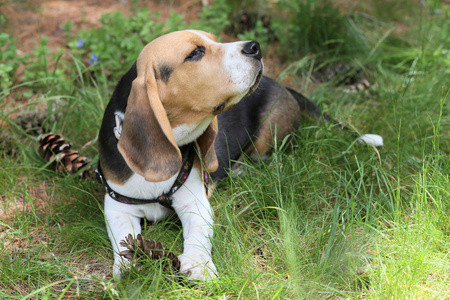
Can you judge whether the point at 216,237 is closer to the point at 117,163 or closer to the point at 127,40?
the point at 117,163

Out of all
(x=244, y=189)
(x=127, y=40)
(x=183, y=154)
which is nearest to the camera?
(x=183, y=154)

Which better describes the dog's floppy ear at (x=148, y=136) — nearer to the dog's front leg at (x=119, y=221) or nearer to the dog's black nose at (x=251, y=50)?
the dog's front leg at (x=119, y=221)

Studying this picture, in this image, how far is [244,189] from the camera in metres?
3.14

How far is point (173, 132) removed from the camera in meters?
2.74

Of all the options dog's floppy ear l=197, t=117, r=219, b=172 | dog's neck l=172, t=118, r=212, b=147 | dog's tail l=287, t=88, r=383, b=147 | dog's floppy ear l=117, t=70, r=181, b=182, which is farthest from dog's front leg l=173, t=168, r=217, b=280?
dog's tail l=287, t=88, r=383, b=147

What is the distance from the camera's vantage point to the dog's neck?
108 inches

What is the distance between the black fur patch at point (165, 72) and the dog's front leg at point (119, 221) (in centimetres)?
83

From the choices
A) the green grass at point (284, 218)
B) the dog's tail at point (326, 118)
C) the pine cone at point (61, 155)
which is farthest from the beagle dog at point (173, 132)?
the dog's tail at point (326, 118)

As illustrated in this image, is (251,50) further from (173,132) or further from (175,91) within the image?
(173,132)

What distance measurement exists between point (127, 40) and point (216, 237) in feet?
8.91

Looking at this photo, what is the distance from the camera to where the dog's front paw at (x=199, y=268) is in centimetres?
244

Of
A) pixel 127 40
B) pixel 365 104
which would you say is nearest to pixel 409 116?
pixel 365 104

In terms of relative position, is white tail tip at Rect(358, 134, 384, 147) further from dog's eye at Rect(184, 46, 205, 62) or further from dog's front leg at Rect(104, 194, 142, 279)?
dog's front leg at Rect(104, 194, 142, 279)

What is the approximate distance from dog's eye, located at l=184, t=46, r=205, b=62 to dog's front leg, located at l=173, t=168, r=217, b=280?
754mm
